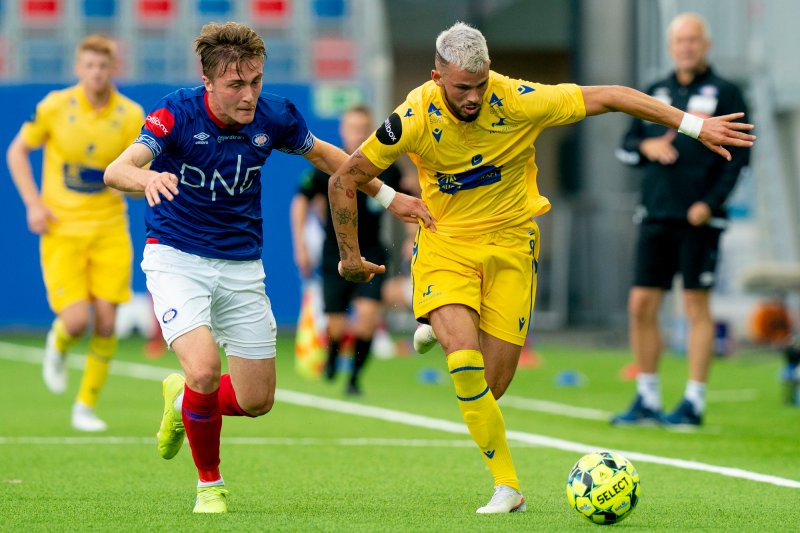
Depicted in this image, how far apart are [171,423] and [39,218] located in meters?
3.64

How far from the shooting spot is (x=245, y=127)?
6.54 metres

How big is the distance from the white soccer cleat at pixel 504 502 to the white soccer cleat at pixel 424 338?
3.09 feet

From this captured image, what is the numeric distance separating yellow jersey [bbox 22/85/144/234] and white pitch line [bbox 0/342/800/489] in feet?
7.72

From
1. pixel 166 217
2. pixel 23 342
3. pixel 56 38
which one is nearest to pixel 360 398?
pixel 166 217

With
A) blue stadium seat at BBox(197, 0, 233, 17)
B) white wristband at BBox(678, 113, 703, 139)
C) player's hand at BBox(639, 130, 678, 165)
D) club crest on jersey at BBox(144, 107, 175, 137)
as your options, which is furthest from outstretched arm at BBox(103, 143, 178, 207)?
blue stadium seat at BBox(197, 0, 233, 17)

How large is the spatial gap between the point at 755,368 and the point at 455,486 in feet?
30.4

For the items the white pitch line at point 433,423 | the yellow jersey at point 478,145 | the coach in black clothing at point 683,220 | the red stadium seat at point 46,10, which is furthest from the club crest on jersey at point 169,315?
the red stadium seat at point 46,10

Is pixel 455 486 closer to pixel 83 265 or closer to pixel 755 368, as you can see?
pixel 83 265

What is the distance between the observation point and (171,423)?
22.1 ft

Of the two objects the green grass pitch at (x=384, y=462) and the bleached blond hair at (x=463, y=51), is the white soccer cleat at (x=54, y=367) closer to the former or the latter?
the green grass pitch at (x=384, y=462)

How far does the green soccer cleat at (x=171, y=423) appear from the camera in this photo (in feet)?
22.1

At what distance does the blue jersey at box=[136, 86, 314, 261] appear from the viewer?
21.0 ft

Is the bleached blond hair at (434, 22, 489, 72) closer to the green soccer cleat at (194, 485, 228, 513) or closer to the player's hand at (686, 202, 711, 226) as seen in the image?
the green soccer cleat at (194, 485, 228, 513)

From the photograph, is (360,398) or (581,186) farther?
(581,186)
